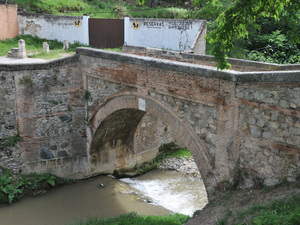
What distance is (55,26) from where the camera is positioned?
59.2 ft

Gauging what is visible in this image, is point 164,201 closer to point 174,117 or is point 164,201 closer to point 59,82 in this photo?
point 174,117

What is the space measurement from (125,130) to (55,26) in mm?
9615

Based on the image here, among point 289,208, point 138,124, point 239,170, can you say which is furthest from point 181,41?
point 289,208

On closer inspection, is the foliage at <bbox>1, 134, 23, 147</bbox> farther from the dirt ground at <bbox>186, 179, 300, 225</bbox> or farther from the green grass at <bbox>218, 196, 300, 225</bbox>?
the green grass at <bbox>218, 196, 300, 225</bbox>

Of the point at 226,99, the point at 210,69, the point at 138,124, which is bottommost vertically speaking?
the point at 138,124

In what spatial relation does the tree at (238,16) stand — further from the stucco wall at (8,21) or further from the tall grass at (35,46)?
the stucco wall at (8,21)

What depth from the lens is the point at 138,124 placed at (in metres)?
11.3

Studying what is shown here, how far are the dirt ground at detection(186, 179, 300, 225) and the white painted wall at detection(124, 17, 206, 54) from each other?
30.7 feet

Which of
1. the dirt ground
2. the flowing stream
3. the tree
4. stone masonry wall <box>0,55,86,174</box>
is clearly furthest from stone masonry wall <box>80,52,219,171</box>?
the flowing stream

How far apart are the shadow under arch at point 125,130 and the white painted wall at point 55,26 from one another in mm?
8351

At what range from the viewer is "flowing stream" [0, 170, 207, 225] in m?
8.77

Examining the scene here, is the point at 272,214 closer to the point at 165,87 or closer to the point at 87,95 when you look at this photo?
the point at 165,87

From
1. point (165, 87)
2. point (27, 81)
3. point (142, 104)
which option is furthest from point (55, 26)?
point (165, 87)

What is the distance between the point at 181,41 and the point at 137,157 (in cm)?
648
